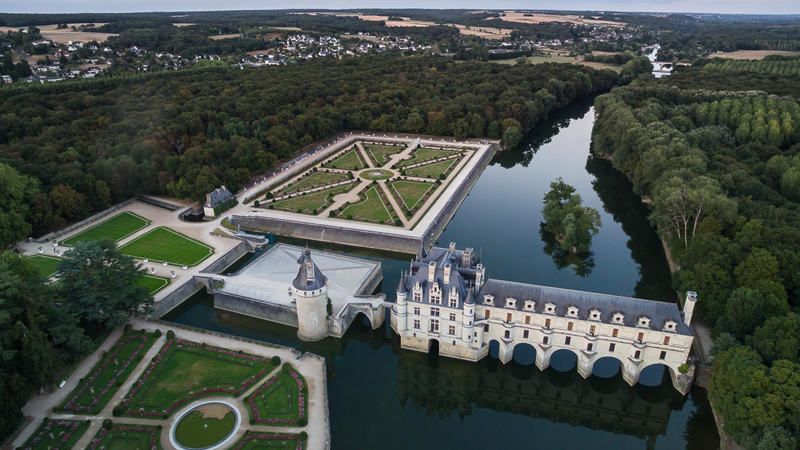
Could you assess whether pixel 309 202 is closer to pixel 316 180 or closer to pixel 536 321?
pixel 316 180

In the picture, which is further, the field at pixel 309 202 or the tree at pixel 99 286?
the field at pixel 309 202

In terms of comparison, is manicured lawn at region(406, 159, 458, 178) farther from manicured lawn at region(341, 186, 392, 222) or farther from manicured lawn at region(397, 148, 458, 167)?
manicured lawn at region(341, 186, 392, 222)

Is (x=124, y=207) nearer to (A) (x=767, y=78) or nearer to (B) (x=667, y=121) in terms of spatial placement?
(B) (x=667, y=121)

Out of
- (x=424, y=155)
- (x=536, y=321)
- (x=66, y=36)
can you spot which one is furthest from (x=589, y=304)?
(x=66, y=36)

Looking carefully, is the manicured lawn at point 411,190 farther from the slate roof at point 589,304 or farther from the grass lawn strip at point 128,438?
the grass lawn strip at point 128,438

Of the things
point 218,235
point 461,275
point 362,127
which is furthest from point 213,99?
point 461,275

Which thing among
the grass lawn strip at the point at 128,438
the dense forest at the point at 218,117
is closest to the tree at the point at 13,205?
the dense forest at the point at 218,117

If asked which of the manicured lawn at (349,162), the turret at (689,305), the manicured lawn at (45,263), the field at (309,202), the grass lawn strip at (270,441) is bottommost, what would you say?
the grass lawn strip at (270,441)
